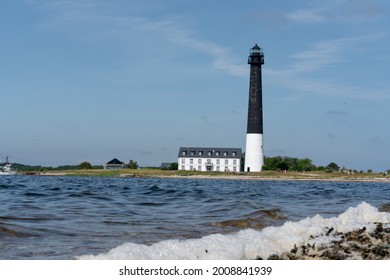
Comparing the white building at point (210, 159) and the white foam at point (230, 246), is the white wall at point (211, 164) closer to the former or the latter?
the white building at point (210, 159)

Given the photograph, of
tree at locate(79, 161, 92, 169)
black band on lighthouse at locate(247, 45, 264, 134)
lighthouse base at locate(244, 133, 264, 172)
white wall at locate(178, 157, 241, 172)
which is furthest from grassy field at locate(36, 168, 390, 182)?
tree at locate(79, 161, 92, 169)

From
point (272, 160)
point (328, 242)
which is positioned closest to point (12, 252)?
point (328, 242)

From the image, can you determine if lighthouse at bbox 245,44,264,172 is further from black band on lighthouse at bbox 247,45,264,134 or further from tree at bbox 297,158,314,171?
tree at bbox 297,158,314,171

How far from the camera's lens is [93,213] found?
46.9 ft

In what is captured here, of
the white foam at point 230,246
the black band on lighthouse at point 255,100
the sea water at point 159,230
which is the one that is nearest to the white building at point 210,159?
the black band on lighthouse at point 255,100

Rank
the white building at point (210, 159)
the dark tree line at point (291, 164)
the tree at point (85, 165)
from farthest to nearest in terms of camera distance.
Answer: the tree at point (85, 165) < the white building at point (210, 159) < the dark tree line at point (291, 164)

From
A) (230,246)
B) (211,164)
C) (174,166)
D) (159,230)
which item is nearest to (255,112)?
(211,164)

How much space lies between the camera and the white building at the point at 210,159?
8938 cm

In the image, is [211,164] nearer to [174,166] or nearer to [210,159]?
[210,159]

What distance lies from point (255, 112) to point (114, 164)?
45.5 metres
